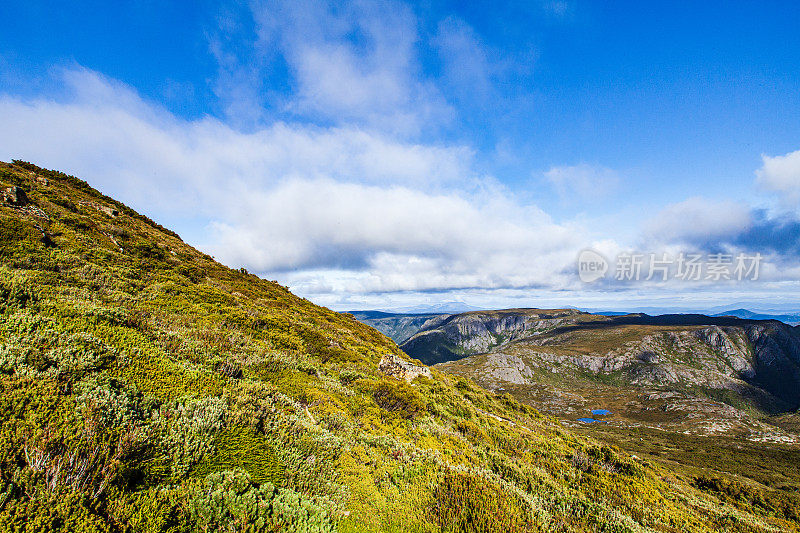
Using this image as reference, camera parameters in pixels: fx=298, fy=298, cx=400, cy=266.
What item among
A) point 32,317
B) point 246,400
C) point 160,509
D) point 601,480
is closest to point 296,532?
point 160,509

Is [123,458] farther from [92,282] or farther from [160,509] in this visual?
[92,282]

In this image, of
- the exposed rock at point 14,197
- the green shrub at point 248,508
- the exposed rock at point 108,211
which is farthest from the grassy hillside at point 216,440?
the exposed rock at point 108,211

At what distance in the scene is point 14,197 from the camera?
56.4 feet

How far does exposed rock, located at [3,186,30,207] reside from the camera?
1669 cm

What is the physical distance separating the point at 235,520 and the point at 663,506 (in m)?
14.8

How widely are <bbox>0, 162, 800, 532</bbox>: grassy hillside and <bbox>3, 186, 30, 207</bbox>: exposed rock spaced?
111 inches

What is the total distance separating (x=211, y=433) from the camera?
6004 mm

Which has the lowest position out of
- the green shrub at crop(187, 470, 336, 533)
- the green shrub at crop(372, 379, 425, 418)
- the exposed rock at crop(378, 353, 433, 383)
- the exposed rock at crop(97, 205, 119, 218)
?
the exposed rock at crop(378, 353, 433, 383)

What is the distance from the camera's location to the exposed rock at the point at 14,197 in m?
16.7

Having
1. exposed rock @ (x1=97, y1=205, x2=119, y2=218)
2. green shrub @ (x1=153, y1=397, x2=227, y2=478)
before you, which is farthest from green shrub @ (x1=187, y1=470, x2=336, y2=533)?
exposed rock @ (x1=97, y1=205, x2=119, y2=218)

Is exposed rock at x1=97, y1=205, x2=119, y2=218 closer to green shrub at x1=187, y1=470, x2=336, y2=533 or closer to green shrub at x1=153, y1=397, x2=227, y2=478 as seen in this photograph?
green shrub at x1=153, y1=397, x2=227, y2=478

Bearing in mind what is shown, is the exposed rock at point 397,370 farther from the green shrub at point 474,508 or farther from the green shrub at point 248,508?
the green shrub at point 248,508

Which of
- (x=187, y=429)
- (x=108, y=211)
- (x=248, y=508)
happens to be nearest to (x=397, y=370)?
(x=187, y=429)

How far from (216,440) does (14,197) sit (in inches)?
903
